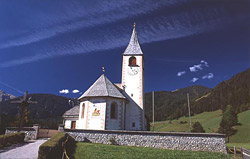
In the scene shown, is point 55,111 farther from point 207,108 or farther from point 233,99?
point 233,99

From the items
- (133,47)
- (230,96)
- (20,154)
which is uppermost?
(133,47)

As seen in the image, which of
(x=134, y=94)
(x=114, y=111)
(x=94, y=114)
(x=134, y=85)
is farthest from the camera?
(x=134, y=85)

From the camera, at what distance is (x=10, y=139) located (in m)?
17.2

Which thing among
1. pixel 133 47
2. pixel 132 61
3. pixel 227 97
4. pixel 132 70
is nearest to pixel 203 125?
pixel 227 97

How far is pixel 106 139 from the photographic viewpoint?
64.0 feet

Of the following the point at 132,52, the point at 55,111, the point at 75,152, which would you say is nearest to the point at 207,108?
the point at 132,52

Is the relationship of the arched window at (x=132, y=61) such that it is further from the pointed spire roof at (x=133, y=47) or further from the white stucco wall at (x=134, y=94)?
the pointed spire roof at (x=133, y=47)

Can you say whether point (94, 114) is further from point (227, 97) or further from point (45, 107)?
point (45, 107)

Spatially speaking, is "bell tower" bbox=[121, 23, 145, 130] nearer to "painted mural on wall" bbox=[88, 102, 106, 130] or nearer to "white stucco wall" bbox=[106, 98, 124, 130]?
"white stucco wall" bbox=[106, 98, 124, 130]

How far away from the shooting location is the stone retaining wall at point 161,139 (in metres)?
17.6

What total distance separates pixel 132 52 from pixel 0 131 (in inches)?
1823

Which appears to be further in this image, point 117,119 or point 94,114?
point 117,119

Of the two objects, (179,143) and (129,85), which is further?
(129,85)

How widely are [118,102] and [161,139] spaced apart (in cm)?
956
